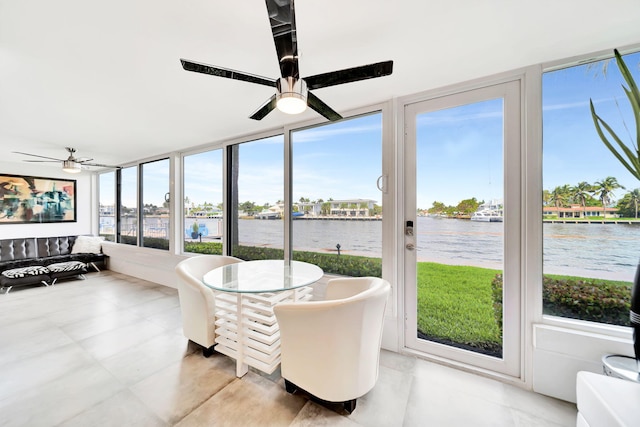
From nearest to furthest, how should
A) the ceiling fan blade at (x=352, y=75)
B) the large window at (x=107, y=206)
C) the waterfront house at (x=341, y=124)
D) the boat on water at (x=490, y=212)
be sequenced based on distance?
the ceiling fan blade at (x=352, y=75)
the waterfront house at (x=341, y=124)
the boat on water at (x=490, y=212)
the large window at (x=107, y=206)

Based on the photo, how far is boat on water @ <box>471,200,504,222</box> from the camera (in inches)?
78.3

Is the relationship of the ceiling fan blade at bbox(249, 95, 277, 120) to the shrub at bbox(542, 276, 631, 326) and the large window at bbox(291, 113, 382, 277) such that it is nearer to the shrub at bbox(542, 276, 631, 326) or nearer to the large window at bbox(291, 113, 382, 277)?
the large window at bbox(291, 113, 382, 277)

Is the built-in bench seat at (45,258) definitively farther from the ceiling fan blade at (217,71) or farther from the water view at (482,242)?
the ceiling fan blade at (217,71)

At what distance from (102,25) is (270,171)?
82.6 inches

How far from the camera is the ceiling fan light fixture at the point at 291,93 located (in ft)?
4.45

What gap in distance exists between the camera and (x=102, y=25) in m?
1.40

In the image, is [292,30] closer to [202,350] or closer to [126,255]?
[202,350]

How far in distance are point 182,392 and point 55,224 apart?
6144 mm

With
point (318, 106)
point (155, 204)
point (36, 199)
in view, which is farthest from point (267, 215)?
point (36, 199)

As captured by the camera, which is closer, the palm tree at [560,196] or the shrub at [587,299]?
the shrub at [587,299]

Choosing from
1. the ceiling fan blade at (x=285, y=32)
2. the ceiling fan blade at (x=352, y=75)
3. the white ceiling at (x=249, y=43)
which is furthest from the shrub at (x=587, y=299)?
the ceiling fan blade at (x=285, y=32)

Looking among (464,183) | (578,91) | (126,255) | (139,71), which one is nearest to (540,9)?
(578,91)

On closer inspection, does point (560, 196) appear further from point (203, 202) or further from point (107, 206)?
point (107, 206)

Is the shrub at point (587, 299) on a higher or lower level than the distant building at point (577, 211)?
lower
